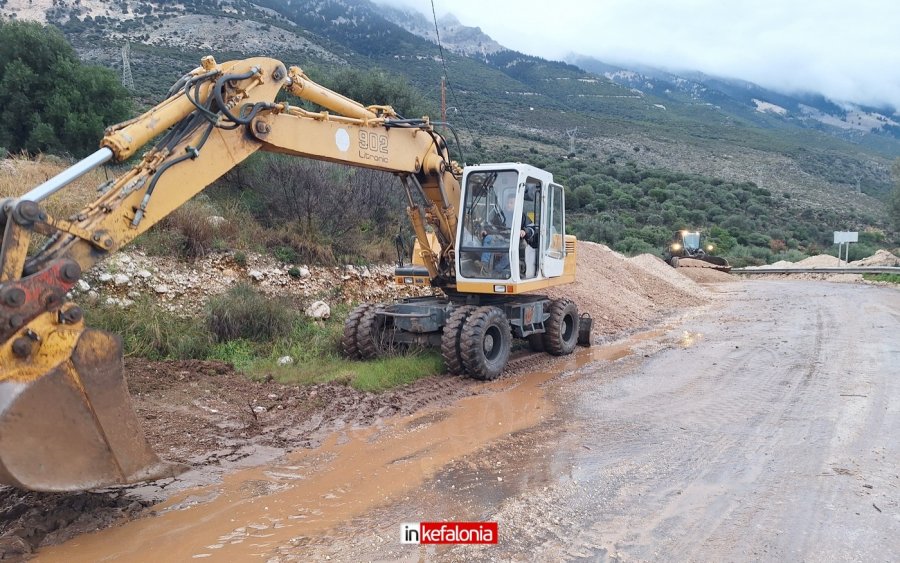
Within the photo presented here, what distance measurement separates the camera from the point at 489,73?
7506 cm

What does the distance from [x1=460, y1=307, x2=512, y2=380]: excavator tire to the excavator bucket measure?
14.5 feet

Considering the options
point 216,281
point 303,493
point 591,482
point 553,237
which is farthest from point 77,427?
point 553,237

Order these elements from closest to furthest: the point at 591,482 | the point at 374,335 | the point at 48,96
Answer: the point at 591,482
the point at 374,335
the point at 48,96

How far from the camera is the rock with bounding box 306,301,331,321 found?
34.0 feet

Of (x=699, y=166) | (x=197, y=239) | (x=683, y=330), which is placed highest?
(x=699, y=166)

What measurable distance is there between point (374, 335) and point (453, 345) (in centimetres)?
129

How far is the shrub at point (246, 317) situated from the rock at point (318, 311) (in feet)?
2.28

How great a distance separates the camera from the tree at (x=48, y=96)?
15.2 meters

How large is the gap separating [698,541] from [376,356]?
18.0 feet

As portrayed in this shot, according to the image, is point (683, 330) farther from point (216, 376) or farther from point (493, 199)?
point (216, 376)

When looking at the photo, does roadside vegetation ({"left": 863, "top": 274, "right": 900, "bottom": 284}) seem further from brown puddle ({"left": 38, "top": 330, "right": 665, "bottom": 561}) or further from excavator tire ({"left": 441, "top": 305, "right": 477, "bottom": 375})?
brown puddle ({"left": 38, "top": 330, "right": 665, "bottom": 561})

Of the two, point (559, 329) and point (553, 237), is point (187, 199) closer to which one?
point (553, 237)

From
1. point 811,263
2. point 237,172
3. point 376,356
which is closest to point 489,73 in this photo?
point 811,263

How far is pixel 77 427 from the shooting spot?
3934 millimetres
